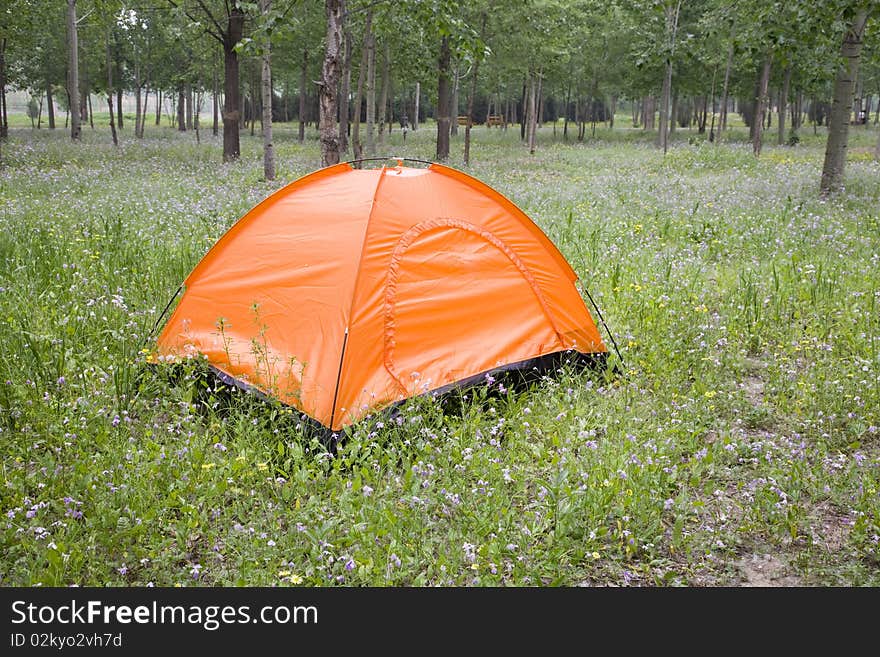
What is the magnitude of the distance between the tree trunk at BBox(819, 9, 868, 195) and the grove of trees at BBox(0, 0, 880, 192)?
1.2 inches

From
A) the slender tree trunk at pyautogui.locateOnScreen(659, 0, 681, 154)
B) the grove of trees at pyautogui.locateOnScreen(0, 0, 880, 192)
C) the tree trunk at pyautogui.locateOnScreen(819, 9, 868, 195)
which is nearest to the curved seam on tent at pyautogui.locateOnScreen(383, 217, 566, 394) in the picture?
the grove of trees at pyautogui.locateOnScreen(0, 0, 880, 192)

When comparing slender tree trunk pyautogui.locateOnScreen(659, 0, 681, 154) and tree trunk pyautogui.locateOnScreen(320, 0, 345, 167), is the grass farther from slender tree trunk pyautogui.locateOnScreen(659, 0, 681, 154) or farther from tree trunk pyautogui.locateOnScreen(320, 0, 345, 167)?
slender tree trunk pyautogui.locateOnScreen(659, 0, 681, 154)

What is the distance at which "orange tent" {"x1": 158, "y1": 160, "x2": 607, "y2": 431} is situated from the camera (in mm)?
5301

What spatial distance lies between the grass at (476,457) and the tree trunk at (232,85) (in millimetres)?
13421

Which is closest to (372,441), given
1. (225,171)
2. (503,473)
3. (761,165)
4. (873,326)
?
(503,473)

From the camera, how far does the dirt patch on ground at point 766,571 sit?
3.93m

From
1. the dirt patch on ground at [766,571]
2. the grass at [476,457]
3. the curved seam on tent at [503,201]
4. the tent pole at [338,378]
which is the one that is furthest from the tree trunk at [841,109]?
the tent pole at [338,378]

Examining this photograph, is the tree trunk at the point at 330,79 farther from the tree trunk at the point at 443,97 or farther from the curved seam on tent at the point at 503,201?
the tree trunk at the point at 443,97

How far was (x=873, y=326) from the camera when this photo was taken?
704 centimetres

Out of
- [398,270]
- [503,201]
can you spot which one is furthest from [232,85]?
[398,270]

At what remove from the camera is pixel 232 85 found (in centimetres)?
2111

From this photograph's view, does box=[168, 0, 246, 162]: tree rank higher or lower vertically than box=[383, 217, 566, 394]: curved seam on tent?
higher

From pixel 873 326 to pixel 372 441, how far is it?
5.20 metres

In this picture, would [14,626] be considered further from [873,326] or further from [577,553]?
[873,326]
